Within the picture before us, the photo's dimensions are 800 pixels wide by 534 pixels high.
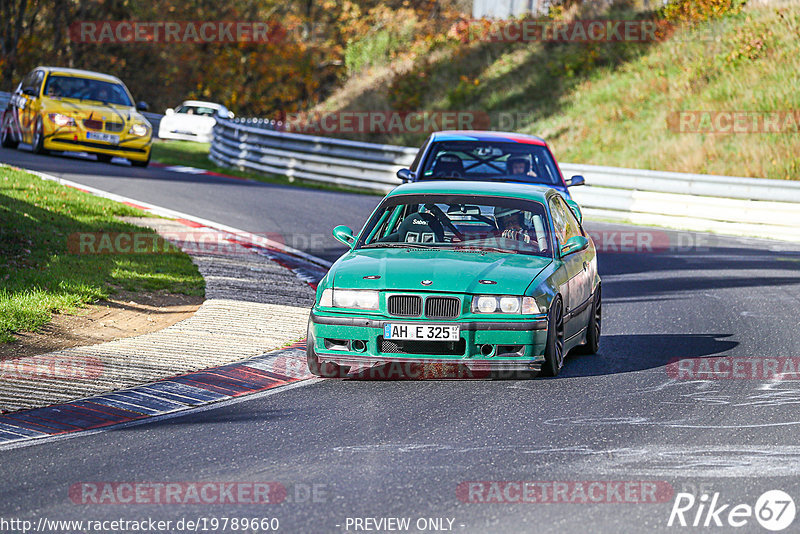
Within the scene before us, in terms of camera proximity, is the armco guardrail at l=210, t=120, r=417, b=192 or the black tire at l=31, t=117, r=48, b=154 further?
the armco guardrail at l=210, t=120, r=417, b=192

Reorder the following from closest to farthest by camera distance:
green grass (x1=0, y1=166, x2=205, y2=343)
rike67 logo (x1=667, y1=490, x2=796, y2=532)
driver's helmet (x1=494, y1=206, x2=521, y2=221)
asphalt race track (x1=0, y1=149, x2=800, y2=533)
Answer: rike67 logo (x1=667, y1=490, x2=796, y2=532), asphalt race track (x1=0, y1=149, x2=800, y2=533), driver's helmet (x1=494, y1=206, x2=521, y2=221), green grass (x1=0, y1=166, x2=205, y2=343)

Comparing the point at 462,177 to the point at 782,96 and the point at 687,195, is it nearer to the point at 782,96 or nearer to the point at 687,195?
the point at 687,195

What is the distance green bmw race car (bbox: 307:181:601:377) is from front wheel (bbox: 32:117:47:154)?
1682 cm

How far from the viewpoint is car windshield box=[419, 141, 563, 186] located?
1438 centimetres

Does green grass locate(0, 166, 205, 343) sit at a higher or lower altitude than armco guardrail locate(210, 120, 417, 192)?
higher

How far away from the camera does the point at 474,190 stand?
9.81 metres

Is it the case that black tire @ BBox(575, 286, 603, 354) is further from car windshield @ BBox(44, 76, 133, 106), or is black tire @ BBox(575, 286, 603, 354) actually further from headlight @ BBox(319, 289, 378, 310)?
car windshield @ BBox(44, 76, 133, 106)

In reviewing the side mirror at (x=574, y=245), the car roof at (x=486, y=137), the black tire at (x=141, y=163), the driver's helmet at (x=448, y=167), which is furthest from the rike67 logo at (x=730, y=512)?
the black tire at (x=141, y=163)

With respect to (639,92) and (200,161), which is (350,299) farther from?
(639,92)

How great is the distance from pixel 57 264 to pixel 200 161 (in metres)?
20.2

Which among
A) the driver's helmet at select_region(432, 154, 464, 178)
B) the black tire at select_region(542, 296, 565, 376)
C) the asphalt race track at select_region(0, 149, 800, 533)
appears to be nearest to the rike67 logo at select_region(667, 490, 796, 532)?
the asphalt race track at select_region(0, 149, 800, 533)

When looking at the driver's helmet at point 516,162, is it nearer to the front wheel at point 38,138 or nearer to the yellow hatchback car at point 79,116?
the yellow hatchback car at point 79,116

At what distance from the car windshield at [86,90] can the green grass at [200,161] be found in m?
3.85

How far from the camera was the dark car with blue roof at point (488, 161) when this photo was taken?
14375 millimetres
